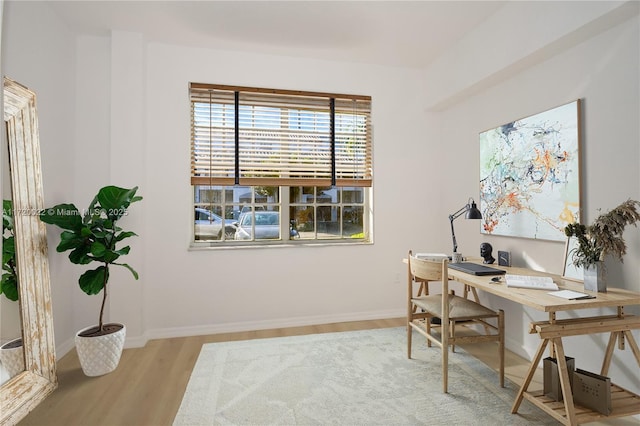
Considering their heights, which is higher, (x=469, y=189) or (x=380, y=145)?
(x=380, y=145)

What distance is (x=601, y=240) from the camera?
1.86 m

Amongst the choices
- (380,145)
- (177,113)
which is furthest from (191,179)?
(380,145)

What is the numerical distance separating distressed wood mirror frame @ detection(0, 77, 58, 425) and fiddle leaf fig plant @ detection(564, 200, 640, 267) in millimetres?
3199

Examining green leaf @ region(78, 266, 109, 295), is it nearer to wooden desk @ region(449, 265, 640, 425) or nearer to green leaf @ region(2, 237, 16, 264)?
green leaf @ region(2, 237, 16, 264)

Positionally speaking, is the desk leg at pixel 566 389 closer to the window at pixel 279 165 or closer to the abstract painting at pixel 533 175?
the abstract painting at pixel 533 175

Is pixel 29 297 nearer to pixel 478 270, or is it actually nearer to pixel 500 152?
pixel 478 270

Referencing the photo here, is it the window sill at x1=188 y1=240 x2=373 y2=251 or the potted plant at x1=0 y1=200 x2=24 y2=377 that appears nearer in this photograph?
the potted plant at x1=0 y1=200 x2=24 y2=377

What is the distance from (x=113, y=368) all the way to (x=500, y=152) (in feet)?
11.7

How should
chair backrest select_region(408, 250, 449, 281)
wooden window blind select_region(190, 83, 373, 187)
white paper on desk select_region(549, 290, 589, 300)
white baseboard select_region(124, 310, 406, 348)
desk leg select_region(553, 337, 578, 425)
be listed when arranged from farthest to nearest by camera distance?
wooden window blind select_region(190, 83, 373, 187), white baseboard select_region(124, 310, 406, 348), chair backrest select_region(408, 250, 449, 281), white paper on desk select_region(549, 290, 589, 300), desk leg select_region(553, 337, 578, 425)

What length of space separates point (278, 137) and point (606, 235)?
2.77 meters

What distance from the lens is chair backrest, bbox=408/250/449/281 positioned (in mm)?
2269

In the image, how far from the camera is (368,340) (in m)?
3.04

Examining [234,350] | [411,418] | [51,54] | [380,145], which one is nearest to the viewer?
[411,418]

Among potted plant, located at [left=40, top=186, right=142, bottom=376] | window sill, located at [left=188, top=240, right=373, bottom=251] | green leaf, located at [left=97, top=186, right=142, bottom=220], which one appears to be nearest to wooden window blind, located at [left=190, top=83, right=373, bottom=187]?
window sill, located at [left=188, top=240, right=373, bottom=251]
